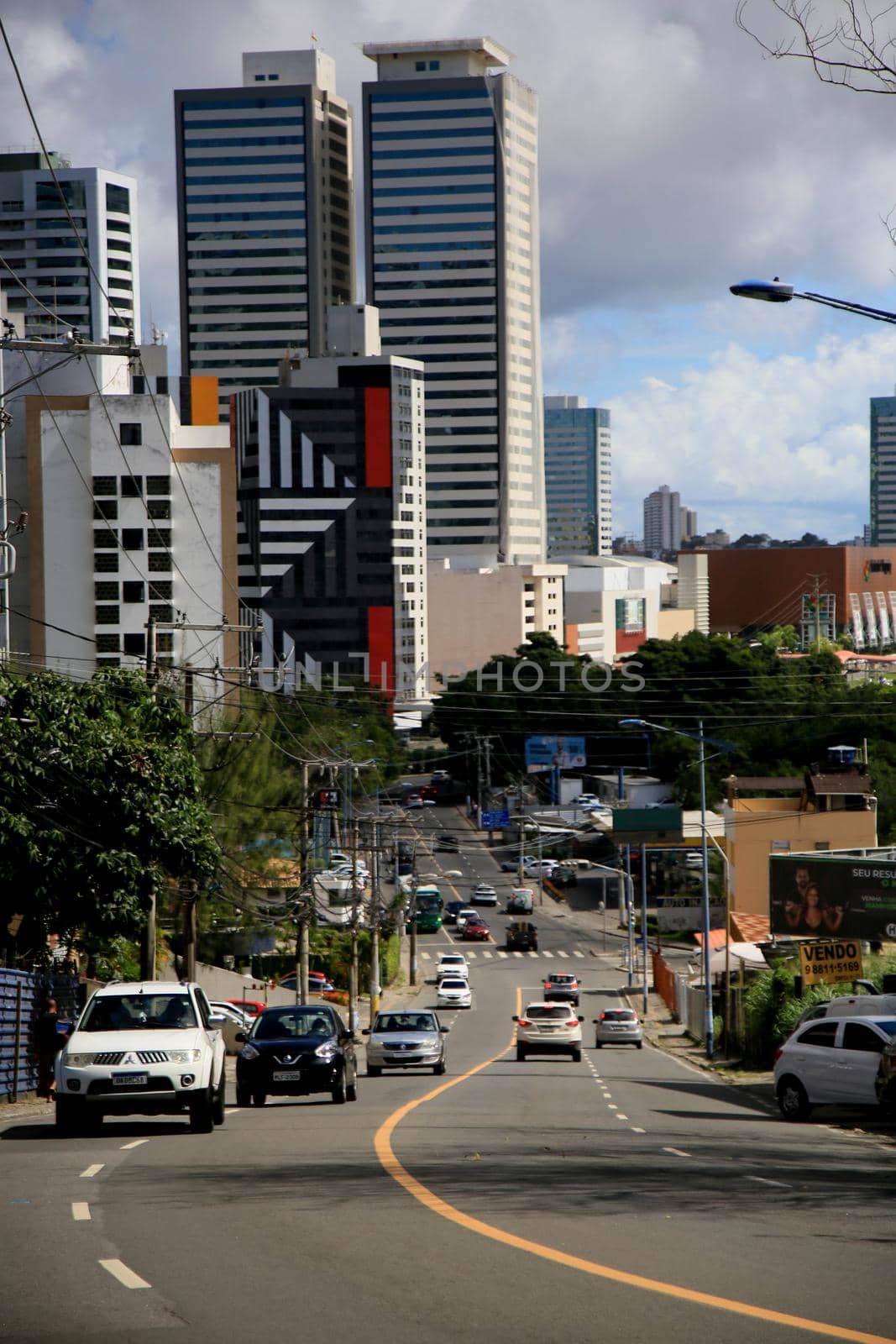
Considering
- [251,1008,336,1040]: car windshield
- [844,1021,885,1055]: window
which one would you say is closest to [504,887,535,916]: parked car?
[251,1008,336,1040]: car windshield

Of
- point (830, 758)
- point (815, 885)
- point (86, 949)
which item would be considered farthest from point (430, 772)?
point (86, 949)

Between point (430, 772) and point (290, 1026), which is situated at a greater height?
point (430, 772)

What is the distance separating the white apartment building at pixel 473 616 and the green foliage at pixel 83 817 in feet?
487

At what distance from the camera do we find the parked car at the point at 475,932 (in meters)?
84.2

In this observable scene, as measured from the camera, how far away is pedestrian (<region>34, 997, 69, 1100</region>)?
71.9 ft

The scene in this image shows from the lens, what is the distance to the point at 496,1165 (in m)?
13.6

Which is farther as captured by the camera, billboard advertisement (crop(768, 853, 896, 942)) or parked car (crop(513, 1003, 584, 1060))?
billboard advertisement (crop(768, 853, 896, 942))

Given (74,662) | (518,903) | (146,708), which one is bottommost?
(518,903)

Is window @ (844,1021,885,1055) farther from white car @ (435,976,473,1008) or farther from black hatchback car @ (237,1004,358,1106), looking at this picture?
white car @ (435,976,473,1008)

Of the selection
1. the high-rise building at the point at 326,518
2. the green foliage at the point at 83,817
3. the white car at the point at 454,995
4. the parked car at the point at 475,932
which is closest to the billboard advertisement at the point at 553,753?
the parked car at the point at 475,932

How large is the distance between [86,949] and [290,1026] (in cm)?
1114

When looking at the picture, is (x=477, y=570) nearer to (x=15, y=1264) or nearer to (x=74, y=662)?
(x=74, y=662)

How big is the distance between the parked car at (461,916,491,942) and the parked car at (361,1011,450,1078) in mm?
53061

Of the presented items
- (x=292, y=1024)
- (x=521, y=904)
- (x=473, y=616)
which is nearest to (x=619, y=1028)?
(x=292, y=1024)
